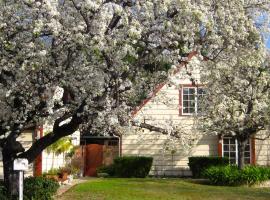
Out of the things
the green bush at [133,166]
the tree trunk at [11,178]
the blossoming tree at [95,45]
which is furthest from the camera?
the green bush at [133,166]

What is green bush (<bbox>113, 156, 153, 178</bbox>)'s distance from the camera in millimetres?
27016

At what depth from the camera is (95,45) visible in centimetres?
1084


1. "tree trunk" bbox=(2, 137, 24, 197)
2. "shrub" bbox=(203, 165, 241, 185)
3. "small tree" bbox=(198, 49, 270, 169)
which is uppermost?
"small tree" bbox=(198, 49, 270, 169)

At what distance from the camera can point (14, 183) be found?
47.9 feet

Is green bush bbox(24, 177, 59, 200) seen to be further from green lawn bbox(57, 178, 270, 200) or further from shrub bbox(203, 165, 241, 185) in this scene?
shrub bbox(203, 165, 241, 185)

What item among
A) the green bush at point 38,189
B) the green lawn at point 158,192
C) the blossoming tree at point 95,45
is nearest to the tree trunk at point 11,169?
the green bush at point 38,189

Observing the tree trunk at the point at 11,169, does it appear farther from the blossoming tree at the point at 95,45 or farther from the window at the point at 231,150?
the window at the point at 231,150

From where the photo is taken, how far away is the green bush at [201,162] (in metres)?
26.4

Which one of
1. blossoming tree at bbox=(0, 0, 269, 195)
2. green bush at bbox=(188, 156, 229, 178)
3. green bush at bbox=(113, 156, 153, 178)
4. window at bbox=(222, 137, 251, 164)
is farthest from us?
window at bbox=(222, 137, 251, 164)

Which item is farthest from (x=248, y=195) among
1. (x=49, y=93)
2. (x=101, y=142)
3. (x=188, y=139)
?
(x=101, y=142)

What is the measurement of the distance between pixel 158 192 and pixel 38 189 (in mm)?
5033

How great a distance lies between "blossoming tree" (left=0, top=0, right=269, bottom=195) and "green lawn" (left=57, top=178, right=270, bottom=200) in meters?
4.72

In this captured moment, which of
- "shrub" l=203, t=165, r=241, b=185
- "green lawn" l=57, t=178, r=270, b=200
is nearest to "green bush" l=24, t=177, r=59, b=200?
"green lawn" l=57, t=178, r=270, b=200

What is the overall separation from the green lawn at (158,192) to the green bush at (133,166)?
4.78 m
